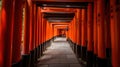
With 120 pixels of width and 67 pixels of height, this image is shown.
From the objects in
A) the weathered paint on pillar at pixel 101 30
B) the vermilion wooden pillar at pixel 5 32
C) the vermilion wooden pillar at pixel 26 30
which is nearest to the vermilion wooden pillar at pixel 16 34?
the vermilion wooden pillar at pixel 5 32

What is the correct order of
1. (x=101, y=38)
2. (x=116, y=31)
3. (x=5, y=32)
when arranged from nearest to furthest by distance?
(x=5, y=32)
(x=116, y=31)
(x=101, y=38)

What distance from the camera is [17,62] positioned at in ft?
11.0

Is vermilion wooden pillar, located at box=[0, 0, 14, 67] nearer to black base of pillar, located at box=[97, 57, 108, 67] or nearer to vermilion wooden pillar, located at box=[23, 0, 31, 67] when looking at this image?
vermilion wooden pillar, located at box=[23, 0, 31, 67]

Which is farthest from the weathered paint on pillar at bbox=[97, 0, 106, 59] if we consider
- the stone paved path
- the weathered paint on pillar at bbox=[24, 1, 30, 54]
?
the stone paved path

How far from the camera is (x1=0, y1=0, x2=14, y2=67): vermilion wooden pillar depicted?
2477mm

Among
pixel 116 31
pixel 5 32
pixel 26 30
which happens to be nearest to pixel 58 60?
pixel 26 30

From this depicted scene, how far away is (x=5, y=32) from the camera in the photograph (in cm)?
254

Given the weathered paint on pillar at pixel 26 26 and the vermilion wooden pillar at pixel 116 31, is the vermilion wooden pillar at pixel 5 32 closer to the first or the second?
the vermilion wooden pillar at pixel 116 31

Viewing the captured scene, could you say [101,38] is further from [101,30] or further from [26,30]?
[26,30]

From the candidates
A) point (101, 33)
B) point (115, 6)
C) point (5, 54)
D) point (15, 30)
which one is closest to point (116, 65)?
point (115, 6)

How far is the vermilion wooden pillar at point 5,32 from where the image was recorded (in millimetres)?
2477

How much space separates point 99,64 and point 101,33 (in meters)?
0.71

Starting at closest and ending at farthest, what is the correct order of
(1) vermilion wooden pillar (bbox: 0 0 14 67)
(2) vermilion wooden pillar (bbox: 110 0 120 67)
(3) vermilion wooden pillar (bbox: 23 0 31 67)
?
(1) vermilion wooden pillar (bbox: 0 0 14 67) → (2) vermilion wooden pillar (bbox: 110 0 120 67) → (3) vermilion wooden pillar (bbox: 23 0 31 67)

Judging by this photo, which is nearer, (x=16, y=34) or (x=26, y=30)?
(x=16, y=34)
